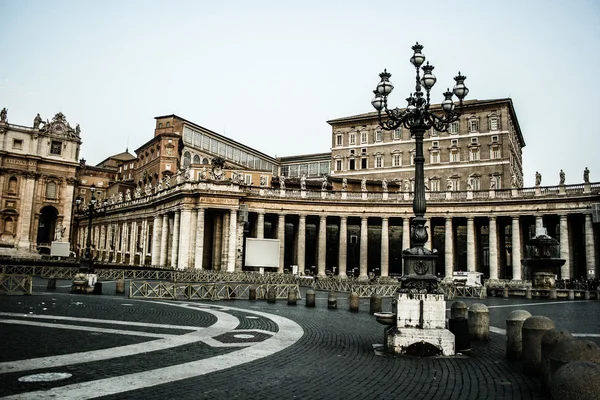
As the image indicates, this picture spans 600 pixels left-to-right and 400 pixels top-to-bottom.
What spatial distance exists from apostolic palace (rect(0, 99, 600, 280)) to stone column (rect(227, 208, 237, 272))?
13 cm

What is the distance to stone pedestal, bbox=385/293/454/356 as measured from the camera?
11070mm

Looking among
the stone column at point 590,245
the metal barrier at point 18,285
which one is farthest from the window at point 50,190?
the stone column at point 590,245

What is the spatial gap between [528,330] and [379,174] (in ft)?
213

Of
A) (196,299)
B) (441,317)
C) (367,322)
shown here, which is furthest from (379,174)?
(441,317)

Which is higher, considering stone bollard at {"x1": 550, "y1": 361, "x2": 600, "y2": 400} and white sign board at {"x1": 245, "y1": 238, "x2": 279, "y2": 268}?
white sign board at {"x1": 245, "y1": 238, "x2": 279, "y2": 268}

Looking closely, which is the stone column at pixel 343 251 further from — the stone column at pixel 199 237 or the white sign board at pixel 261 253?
the stone column at pixel 199 237

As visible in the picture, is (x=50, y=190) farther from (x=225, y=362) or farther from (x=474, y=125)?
(x=225, y=362)

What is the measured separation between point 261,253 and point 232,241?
9.70 m

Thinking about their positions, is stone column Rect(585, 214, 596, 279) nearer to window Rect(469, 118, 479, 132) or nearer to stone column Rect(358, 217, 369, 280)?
stone column Rect(358, 217, 369, 280)

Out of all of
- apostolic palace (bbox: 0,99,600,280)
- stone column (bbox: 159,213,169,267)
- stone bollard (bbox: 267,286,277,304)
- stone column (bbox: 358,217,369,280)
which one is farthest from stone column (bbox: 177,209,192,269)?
stone bollard (bbox: 267,286,277,304)

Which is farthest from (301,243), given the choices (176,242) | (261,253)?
(176,242)

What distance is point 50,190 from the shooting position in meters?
73.8

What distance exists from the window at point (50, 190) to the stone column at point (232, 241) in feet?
134

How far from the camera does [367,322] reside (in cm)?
1727
